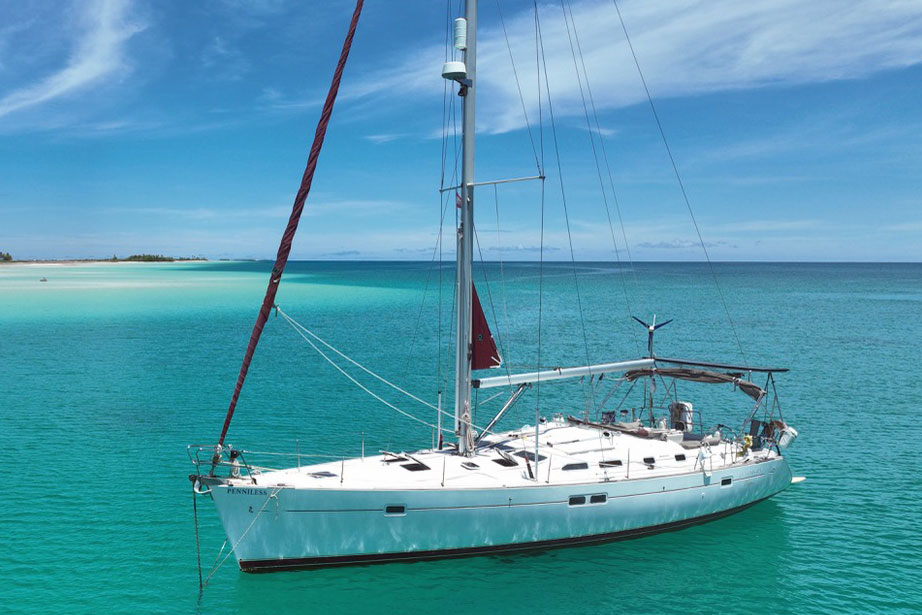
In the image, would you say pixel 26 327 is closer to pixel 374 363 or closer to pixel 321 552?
pixel 374 363

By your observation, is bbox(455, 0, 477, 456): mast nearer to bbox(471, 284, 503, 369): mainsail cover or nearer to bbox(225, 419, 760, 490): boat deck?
bbox(471, 284, 503, 369): mainsail cover

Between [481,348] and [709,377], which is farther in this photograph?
[709,377]

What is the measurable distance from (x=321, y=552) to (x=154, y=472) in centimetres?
1151

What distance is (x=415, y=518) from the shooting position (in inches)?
684

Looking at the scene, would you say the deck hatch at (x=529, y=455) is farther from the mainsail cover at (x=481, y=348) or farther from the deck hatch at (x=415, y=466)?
the deck hatch at (x=415, y=466)

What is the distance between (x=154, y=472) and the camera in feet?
81.9

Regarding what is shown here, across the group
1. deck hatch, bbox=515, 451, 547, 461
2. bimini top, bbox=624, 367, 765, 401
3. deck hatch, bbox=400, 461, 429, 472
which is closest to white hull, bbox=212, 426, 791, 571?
deck hatch, bbox=400, 461, 429, 472

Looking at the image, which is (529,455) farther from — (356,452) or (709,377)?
(356,452)

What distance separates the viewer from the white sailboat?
668 inches

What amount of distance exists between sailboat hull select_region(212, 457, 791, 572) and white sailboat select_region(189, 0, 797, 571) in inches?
1.5

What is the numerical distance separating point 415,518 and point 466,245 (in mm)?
8798

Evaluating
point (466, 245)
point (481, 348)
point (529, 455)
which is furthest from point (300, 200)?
point (529, 455)

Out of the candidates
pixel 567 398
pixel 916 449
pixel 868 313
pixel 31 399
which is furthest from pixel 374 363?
pixel 868 313

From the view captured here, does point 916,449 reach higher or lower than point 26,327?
lower
